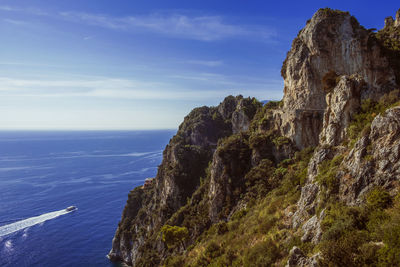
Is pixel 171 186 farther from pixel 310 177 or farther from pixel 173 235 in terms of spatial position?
pixel 310 177

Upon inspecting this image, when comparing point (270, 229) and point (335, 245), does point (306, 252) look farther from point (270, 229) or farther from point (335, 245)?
point (270, 229)

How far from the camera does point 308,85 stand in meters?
30.8

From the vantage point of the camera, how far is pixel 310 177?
2120cm

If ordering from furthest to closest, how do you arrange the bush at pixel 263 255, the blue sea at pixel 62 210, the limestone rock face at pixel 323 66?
the blue sea at pixel 62 210 → the limestone rock face at pixel 323 66 → the bush at pixel 263 255

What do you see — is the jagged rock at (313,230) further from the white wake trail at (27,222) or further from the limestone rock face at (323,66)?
the white wake trail at (27,222)

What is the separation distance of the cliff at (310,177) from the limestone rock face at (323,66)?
0.40ft

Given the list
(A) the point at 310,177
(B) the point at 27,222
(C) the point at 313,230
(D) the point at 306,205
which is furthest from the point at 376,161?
(B) the point at 27,222

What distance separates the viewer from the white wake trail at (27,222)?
65456 millimetres

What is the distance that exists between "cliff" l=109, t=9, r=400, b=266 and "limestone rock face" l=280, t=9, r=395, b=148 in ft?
0.40

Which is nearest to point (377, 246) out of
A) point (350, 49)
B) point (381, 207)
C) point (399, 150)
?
point (381, 207)

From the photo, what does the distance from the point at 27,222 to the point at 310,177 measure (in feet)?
271

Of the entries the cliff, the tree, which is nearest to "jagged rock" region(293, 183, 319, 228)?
the cliff

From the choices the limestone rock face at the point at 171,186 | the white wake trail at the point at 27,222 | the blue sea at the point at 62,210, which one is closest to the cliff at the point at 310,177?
the limestone rock face at the point at 171,186

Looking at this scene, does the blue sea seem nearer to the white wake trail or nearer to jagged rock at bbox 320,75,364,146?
the white wake trail
